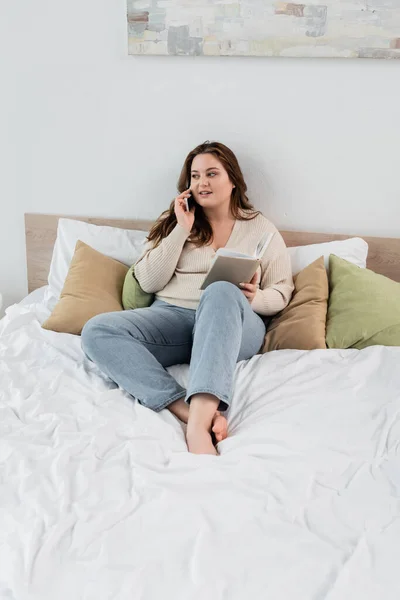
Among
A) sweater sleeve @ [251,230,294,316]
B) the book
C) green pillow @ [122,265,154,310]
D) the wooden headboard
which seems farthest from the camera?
the wooden headboard

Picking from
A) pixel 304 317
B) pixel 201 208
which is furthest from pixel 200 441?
pixel 201 208

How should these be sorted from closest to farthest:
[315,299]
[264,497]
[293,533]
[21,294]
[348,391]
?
[293,533] → [264,497] → [348,391] → [315,299] → [21,294]

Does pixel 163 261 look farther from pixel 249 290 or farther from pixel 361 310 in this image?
pixel 361 310

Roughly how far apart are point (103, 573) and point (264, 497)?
35cm

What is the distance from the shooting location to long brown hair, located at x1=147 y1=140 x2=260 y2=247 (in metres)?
2.24

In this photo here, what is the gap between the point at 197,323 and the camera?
1.83 meters

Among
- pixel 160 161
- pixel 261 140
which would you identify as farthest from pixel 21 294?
pixel 261 140

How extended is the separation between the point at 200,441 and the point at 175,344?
0.52 meters

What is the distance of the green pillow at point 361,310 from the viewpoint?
201 cm

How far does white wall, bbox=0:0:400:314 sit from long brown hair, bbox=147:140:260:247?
15 centimetres

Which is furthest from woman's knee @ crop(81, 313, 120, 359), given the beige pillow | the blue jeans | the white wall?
the white wall

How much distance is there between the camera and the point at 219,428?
1545 mm

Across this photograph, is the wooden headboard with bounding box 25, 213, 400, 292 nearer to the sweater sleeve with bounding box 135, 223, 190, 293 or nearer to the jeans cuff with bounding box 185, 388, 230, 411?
the sweater sleeve with bounding box 135, 223, 190, 293

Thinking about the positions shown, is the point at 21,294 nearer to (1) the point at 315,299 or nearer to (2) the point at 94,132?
(2) the point at 94,132
